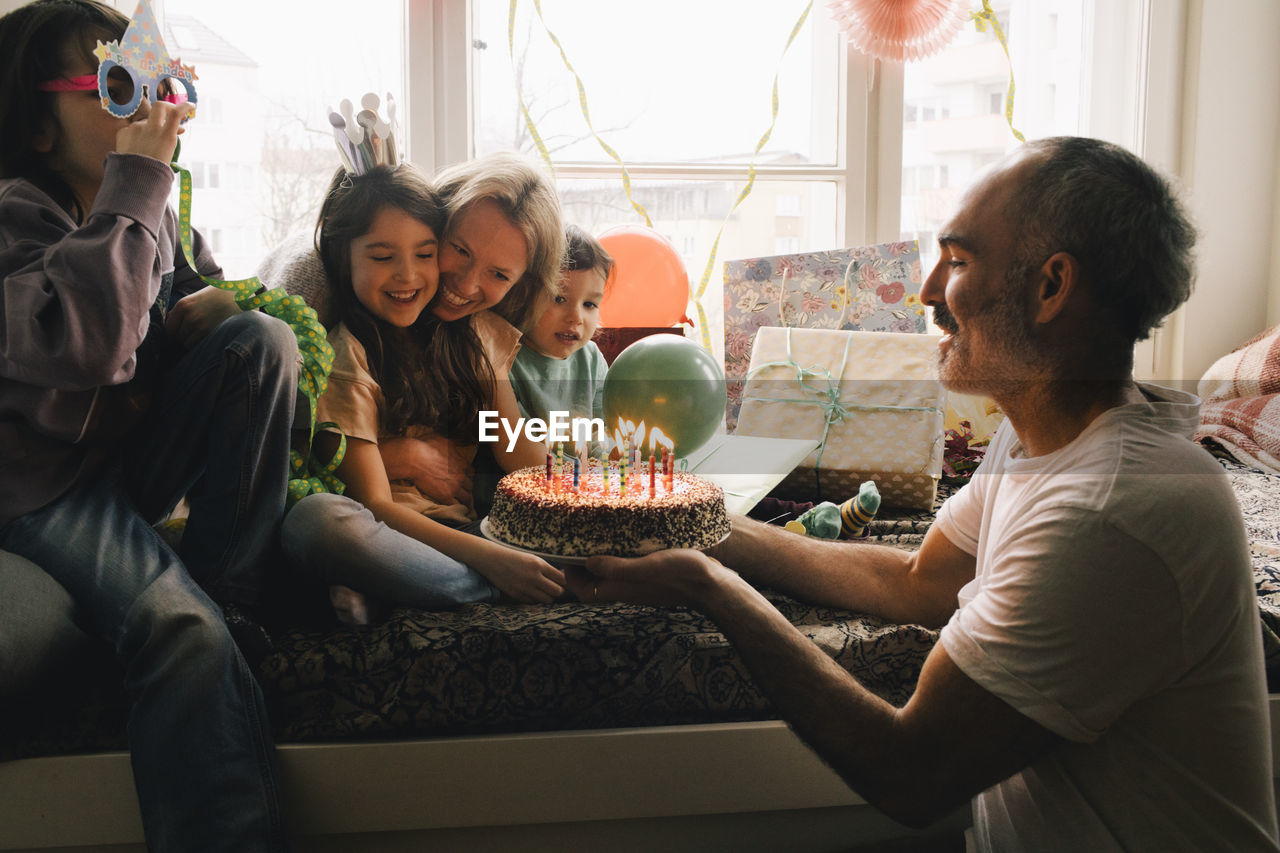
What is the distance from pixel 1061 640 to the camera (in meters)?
0.80

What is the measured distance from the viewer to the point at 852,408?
189cm

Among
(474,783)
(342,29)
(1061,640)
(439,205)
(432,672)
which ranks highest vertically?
(342,29)

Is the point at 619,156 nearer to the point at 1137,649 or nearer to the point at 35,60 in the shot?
the point at 35,60

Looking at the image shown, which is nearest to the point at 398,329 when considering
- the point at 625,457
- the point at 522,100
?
the point at 625,457

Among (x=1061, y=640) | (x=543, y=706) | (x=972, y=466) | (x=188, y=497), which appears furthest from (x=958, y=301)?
(x=972, y=466)

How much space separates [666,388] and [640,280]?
57 cm

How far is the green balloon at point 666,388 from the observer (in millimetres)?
1376

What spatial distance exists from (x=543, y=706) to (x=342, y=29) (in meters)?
1.87

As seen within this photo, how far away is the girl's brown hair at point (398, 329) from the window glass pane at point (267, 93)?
102 cm

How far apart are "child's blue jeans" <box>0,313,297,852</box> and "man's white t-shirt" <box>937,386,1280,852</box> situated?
28.5 inches

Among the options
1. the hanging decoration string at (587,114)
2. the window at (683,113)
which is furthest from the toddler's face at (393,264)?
the window at (683,113)

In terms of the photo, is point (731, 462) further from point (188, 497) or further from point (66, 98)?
point (66, 98)

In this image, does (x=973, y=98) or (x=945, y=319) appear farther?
(x=973, y=98)

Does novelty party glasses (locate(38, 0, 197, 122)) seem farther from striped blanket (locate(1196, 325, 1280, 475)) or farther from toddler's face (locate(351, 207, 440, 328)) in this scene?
striped blanket (locate(1196, 325, 1280, 475))
